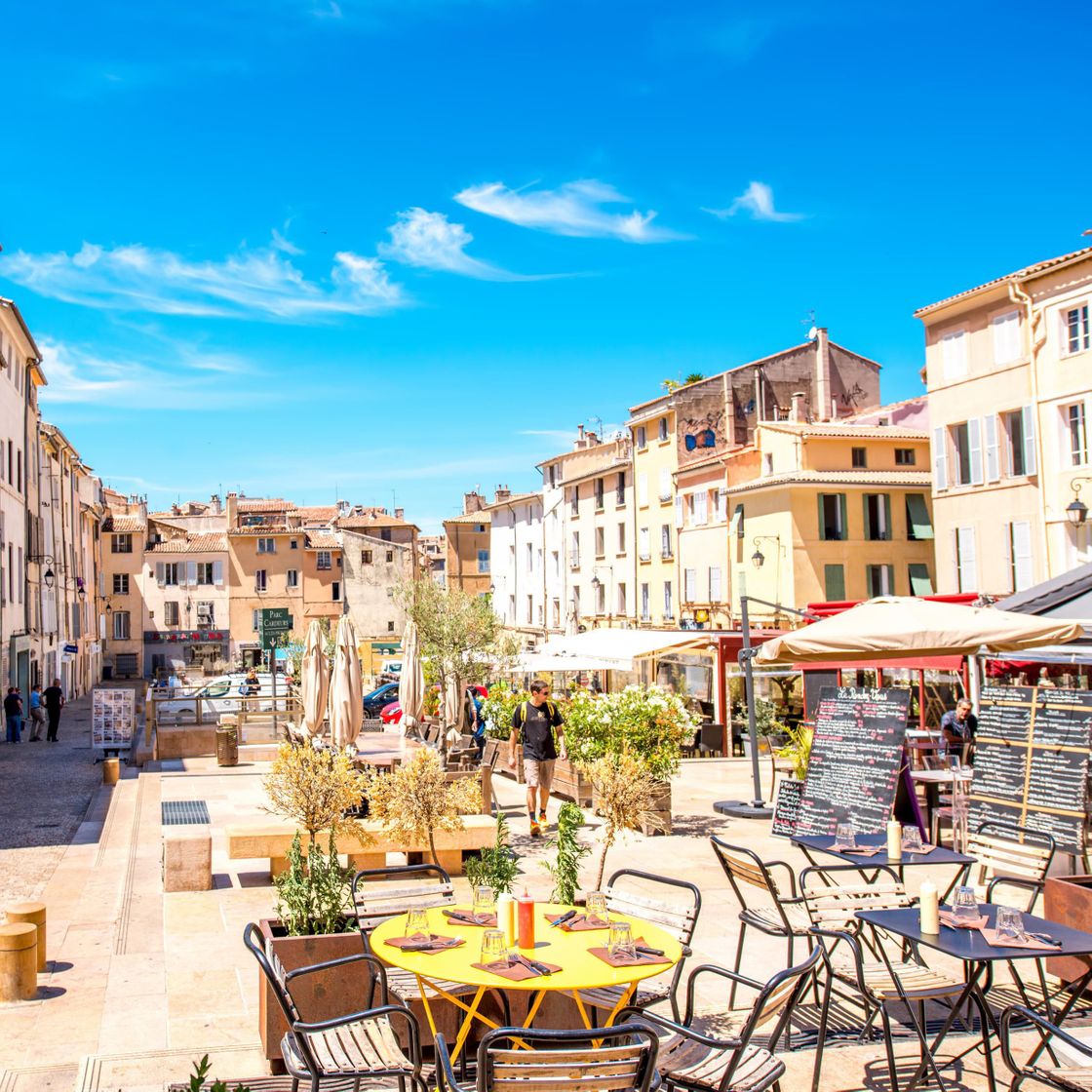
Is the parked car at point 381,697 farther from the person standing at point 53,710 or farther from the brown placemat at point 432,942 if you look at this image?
the brown placemat at point 432,942

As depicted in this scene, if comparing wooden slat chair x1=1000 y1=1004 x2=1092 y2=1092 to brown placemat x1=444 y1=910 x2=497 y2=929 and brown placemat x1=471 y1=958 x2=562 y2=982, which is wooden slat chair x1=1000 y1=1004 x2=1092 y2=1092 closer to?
brown placemat x1=471 y1=958 x2=562 y2=982

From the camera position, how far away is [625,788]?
28.1 ft

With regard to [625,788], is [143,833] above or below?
below

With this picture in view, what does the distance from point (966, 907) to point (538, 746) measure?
7.08m

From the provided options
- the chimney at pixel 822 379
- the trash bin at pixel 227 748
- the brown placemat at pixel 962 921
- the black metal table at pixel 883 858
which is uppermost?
the chimney at pixel 822 379

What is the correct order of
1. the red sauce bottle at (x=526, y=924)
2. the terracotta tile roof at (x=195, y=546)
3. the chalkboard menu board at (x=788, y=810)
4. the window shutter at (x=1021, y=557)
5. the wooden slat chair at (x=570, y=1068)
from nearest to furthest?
1. the wooden slat chair at (x=570, y=1068)
2. the red sauce bottle at (x=526, y=924)
3. the chalkboard menu board at (x=788, y=810)
4. the window shutter at (x=1021, y=557)
5. the terracotta tile roof at (x=195, y=546)

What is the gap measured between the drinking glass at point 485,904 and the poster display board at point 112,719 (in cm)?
1784

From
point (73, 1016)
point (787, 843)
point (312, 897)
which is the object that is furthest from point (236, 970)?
point (787, 843)

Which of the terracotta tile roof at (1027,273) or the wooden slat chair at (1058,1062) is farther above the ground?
the terracotta tile roof at (1027,273)

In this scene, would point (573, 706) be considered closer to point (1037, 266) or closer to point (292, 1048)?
point (292, 1048)

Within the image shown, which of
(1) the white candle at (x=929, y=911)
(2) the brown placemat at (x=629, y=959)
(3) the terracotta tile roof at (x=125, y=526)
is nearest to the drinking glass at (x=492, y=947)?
(2) the brown placemat at (x=629, y=959)

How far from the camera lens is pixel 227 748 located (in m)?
20.9

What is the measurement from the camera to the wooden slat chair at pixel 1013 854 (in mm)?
7301

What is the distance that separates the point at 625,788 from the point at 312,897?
3034mm
